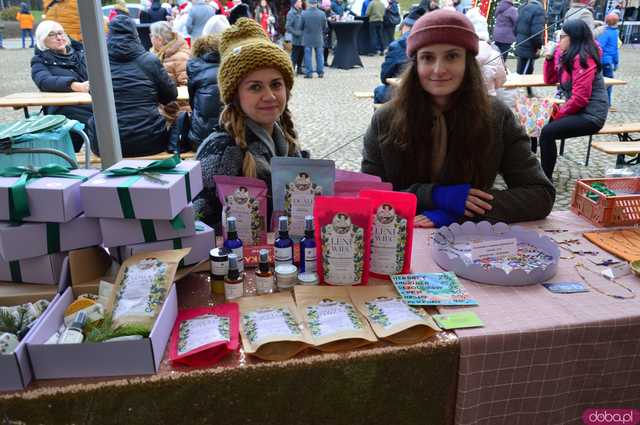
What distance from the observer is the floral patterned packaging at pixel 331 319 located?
1.20 m

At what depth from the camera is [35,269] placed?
1.36 metres

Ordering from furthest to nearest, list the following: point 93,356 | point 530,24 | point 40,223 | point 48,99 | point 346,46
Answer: point 346,46 → point 530,24 → point 48,99 → point 40,223 → point 93,356

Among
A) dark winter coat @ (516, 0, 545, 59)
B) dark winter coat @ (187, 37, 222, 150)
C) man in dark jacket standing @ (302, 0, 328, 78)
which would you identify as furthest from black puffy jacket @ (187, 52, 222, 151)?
man in dark jacket standing @ (302, 0, 328, 78)

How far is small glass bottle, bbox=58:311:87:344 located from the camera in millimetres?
1087

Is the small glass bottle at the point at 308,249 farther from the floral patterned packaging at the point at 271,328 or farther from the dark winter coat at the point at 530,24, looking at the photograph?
the dark winter coat at the point at 530,24

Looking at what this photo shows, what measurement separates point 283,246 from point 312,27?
1072 centimetres

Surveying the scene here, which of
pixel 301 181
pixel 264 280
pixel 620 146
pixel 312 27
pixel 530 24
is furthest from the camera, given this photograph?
pixel 312 27

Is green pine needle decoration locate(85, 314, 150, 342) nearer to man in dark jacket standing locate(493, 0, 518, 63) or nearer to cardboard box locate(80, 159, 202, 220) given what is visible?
cardboard box locate(80, 159, 202, 220)

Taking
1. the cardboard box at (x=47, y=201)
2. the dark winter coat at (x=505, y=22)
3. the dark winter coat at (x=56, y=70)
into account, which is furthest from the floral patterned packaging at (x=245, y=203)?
the dark winter coat at (x=505, y=22)

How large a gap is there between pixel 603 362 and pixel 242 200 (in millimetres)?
1063

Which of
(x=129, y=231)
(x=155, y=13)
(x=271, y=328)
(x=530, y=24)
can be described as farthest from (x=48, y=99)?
(x=530, y=24)

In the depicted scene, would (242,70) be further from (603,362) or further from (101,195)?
(603,362)

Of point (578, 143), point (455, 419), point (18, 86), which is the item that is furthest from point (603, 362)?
point (18, 86)

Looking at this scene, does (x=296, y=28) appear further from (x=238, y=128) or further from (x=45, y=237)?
(x=45, y=237)
